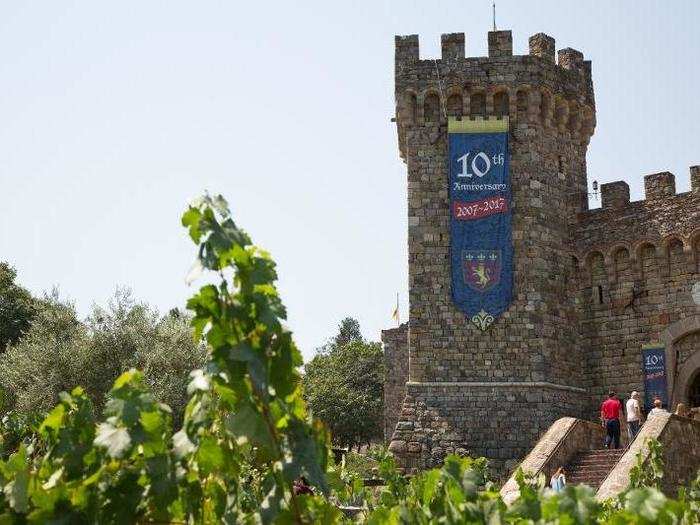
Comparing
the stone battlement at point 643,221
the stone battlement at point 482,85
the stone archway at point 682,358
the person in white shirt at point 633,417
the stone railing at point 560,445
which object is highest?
the stone battlement at point 482,85

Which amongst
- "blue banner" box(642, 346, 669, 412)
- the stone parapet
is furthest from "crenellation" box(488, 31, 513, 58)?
the stone parapet

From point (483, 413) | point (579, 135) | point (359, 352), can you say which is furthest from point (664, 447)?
point (359, 352)

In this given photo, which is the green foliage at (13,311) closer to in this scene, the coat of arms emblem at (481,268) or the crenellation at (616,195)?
the coat of arms emblem at (481,268)

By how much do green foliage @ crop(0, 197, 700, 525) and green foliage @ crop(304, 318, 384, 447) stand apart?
4010 cm

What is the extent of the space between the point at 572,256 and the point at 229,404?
63.3ft

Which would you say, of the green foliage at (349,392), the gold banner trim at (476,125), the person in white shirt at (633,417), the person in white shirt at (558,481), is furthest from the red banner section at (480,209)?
the green foliage at (349,392)

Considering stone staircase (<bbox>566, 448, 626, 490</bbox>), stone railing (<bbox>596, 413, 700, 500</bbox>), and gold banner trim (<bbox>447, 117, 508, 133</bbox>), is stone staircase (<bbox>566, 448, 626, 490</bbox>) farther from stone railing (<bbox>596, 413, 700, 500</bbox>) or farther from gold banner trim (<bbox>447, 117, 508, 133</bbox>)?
gold banner trim (<bbox>447, 117, 508, 133</bbox>)

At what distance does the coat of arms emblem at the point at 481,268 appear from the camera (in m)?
20.0

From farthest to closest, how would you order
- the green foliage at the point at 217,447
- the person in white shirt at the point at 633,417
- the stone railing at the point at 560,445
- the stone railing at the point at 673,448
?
1. the person in white shirt at the point at 633,417
2. the stone railing at the point at 560,445
3. the stone railing at the point at 673,448
4. the green foliage at the point at 217,447

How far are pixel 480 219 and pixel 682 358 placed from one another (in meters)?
5.13

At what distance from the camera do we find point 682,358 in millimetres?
19625

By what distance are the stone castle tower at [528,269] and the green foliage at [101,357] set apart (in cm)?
817

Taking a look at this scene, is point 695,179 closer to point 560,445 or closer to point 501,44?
point 501,44

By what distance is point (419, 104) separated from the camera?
21016 millimetres
